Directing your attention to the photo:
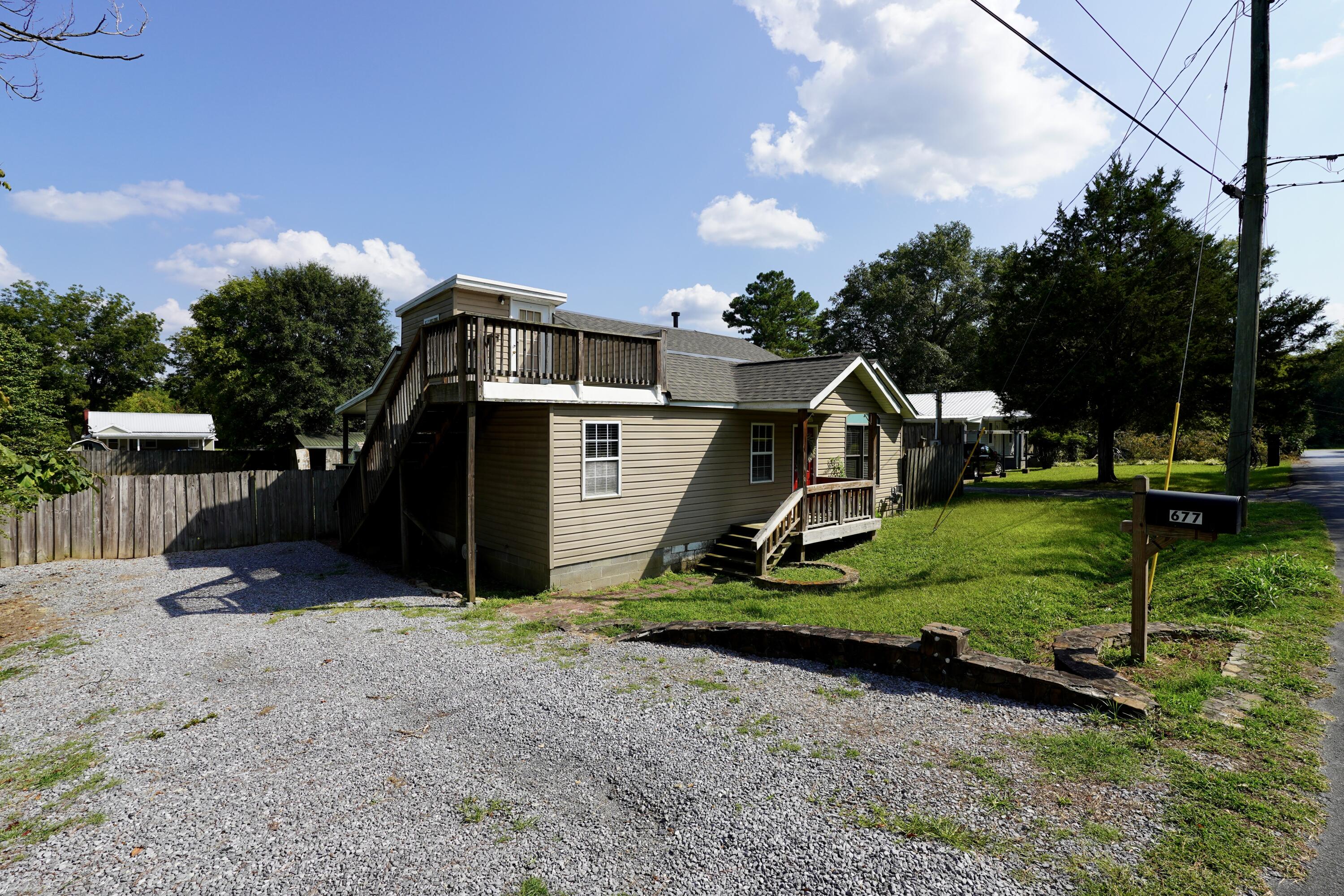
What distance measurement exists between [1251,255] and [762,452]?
29.2ft

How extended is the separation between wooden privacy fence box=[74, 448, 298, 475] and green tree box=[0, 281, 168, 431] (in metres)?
23.2

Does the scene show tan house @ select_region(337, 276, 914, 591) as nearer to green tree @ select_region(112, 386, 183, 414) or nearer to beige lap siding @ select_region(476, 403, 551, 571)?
beige lap siding @ select_region(476, 403, 551, 571)

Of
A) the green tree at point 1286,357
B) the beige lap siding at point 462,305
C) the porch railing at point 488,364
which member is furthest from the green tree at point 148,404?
the green tree at point 1286,357

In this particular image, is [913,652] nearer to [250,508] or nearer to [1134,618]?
[1134,618]

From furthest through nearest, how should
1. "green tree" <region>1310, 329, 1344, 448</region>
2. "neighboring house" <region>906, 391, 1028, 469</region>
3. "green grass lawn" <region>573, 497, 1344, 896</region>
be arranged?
1. "green tree" <region>1310, 329, 1344, 448</region>
2. "neighboring house" <region>906, 391, 1028, 469</region>
3. "green grass lawn" <region>573, 497, 1344, 896</region>

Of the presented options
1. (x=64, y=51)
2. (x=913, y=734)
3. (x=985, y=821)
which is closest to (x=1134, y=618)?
(x=913, y=734)

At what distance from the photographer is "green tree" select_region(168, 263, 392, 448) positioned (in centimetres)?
3089

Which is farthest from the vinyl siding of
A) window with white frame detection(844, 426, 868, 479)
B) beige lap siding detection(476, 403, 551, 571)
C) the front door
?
window with white frame detection(844, 426, 868, 479)

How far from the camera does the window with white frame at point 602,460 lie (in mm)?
10680

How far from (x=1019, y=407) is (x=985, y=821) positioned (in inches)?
955

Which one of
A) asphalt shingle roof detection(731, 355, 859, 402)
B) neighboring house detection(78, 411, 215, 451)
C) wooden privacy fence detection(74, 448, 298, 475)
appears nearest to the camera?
asphalt shingle roof detection(731, 355, 859, 402)

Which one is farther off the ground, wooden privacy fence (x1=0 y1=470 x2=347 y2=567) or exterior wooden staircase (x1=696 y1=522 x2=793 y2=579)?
wooden privacy fence (x1=0 y1=470 x2=347 y2=567)

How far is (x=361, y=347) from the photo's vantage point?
3425cm

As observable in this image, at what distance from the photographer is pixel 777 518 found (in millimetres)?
12305
